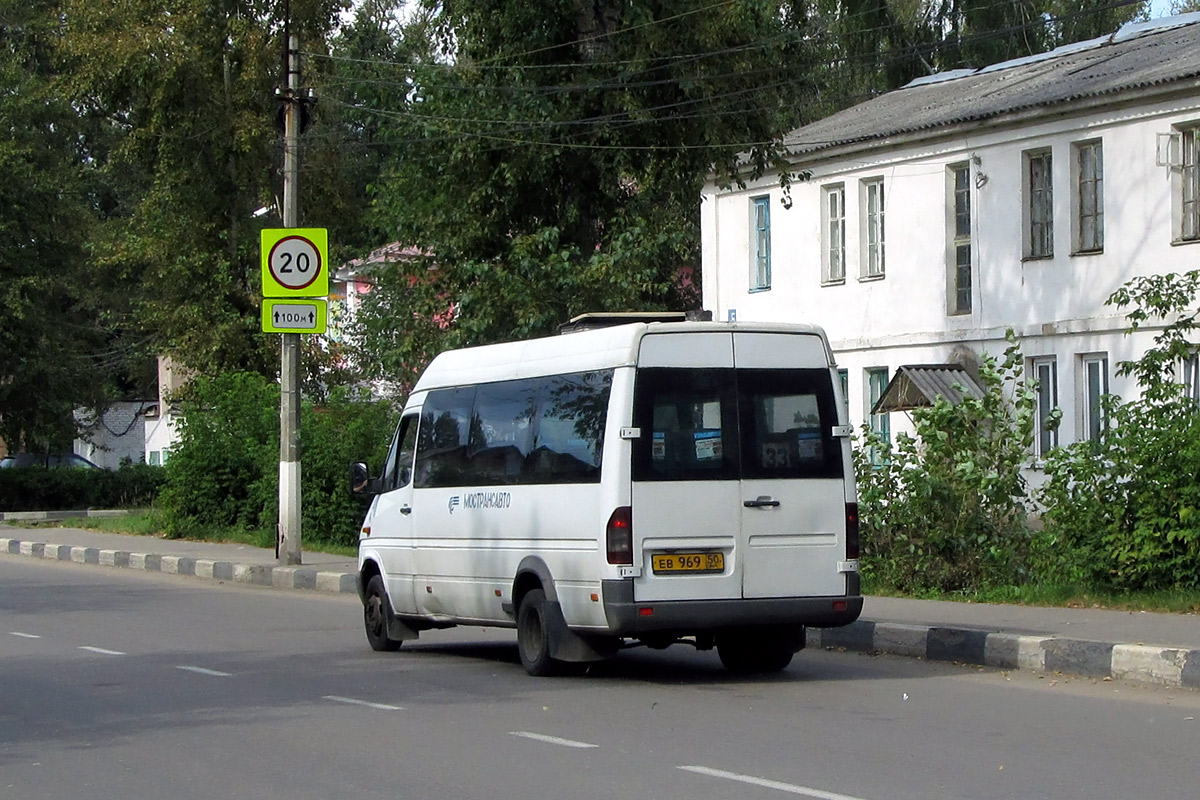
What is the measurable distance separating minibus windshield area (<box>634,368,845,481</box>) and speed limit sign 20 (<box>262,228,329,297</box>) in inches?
413

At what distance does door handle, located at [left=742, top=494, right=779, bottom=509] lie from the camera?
11695 mm

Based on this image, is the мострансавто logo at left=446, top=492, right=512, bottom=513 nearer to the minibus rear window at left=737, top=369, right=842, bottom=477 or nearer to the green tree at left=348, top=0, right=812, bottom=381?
the minibus rear window at left=737, top=369, right=842, bottom=477

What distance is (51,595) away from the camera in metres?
20.3

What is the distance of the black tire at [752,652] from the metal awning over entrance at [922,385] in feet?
52.0

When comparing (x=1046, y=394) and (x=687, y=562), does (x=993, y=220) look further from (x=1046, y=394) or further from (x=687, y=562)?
(x=687, y=562)

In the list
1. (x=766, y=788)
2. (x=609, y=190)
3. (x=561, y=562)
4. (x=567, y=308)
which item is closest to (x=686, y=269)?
(x=609, y=190)

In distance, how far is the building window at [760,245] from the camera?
111 feet

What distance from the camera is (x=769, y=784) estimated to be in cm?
794

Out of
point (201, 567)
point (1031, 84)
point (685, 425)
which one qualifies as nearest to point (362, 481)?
point (685, 425)

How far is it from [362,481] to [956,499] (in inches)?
215

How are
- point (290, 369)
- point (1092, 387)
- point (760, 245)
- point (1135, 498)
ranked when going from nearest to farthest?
1. point (1135, 498)
2. point (290, 369)
3. point (1092, 387)
4. point (760, 245)

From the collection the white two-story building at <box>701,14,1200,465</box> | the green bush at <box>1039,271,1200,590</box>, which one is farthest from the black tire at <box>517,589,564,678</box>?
the white two-story building at <box>701,14,1200,465</box>

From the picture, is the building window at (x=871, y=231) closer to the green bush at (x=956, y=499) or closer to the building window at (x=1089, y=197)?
the building window at (x=1089, y=197)

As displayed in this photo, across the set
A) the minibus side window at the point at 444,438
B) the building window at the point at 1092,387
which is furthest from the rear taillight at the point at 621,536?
the building window at the point at 1092,387
